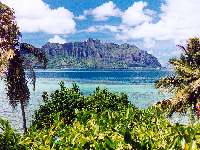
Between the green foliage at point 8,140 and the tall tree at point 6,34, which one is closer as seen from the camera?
the green foliage at point 8,140

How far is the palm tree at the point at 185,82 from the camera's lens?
34875mm

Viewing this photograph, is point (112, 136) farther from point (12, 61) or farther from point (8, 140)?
point (12, 61)

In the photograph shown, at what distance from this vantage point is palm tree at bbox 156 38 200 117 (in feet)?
114

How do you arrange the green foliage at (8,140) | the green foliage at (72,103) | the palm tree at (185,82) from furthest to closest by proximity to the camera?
the green foliage at (72,103)
the palm tree at (185,82)
the green foliage at (8,140)

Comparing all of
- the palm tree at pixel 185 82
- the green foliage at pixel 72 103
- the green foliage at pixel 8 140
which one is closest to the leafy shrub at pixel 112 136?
the green foliage at pixel 8 140

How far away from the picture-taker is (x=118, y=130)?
7.08 meters

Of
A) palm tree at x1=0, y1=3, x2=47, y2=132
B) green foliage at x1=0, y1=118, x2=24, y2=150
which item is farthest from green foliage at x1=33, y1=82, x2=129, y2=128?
green foliage at x1=0, y1=118, x2=24, y2=150

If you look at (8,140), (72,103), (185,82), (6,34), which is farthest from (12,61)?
(8,140)

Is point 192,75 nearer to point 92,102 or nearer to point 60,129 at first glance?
point 92,102

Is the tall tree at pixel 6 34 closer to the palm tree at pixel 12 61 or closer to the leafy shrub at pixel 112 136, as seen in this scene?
the palm tree at pixel 12 61

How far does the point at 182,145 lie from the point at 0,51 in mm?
31847

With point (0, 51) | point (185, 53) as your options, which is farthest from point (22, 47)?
point (185, 53)

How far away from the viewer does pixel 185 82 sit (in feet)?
119

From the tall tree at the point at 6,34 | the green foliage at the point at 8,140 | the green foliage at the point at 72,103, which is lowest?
the green foliage at the point at 72,103
